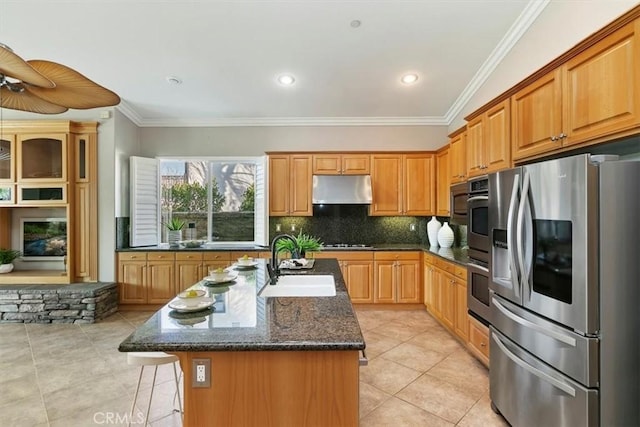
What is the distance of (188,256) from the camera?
442 centimetres

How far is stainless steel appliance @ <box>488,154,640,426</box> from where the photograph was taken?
141cm

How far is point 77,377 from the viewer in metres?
2.64

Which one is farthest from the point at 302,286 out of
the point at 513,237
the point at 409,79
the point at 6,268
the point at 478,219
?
the point at 6,268

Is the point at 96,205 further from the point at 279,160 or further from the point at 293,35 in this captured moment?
the point at 293,35

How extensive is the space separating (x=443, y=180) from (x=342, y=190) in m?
1.45

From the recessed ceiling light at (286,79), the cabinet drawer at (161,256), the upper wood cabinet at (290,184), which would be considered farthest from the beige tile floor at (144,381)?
the recessed ceiling light at (286,79)

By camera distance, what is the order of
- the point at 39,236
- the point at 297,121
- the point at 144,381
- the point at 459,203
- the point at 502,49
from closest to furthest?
the point at 144,381, the point at 502,49, the point at 459,203, the point at 39,236, the point at 297,121

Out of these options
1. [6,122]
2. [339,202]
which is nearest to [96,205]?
[6,122]

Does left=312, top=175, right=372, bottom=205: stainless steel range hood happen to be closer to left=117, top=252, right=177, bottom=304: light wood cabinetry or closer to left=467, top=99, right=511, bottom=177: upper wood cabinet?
left=467, top=99, right=511, bottom=177: upper wood cabinet

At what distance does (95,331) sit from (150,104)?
3.07 meters

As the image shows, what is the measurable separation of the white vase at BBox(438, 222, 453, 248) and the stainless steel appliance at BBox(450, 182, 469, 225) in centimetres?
75

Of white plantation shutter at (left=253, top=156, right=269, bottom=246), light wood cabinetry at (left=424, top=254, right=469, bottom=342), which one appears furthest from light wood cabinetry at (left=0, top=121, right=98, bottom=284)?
light wood cabinetry at (left=424, top=254, right=469, bottom=342)

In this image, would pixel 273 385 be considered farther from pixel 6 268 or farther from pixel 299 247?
pixel 6 268

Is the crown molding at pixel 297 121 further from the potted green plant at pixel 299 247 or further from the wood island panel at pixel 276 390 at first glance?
the wood island panel at pixel 276 390
